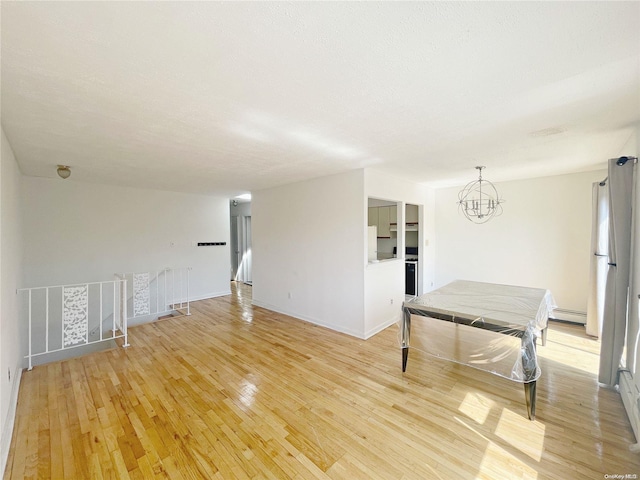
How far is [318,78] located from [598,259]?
4603 millimetres

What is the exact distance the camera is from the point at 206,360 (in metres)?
3.28

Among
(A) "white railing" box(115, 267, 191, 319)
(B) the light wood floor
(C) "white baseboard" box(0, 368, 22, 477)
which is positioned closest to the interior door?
(A) "white railing" box(115, 267, 191, 319)

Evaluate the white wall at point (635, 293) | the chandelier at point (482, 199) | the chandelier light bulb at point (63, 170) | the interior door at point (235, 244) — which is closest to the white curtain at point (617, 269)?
the white wall at point (635, 293)

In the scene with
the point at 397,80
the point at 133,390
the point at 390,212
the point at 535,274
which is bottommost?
the point at 133,390

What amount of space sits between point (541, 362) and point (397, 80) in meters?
3.62

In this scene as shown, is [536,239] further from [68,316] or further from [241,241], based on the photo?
[241,241]

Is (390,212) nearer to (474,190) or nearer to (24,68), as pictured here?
(474,190)

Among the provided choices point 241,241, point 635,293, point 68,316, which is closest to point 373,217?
point 635,293

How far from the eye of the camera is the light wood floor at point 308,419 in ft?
5.80

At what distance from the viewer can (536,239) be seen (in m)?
4.68

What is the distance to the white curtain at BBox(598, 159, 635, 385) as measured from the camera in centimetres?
245

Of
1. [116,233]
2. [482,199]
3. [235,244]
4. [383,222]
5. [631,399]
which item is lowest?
[631,399]

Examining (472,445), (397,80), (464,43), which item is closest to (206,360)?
(472,445)

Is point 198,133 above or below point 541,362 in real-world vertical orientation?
above
